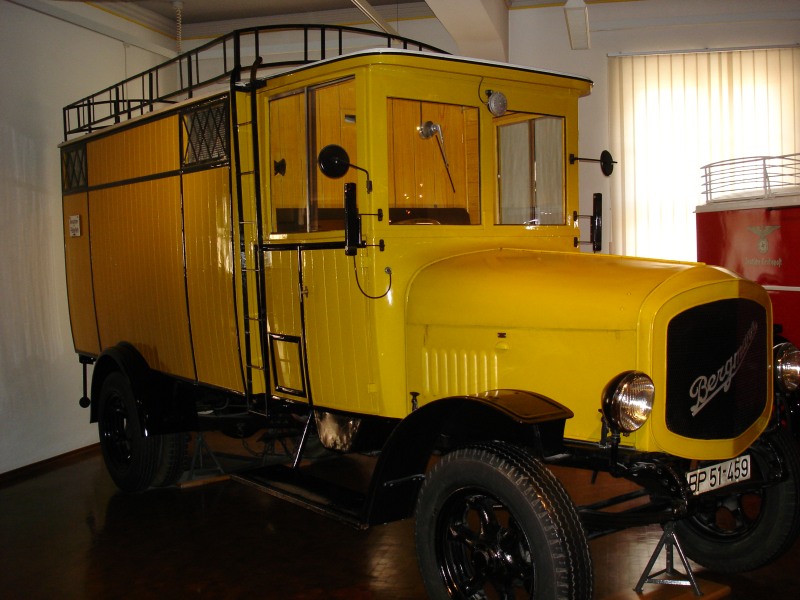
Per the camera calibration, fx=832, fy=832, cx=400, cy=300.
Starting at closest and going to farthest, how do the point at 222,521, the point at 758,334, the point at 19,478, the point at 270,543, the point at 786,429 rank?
the point at 758,334, the point at 786,429, the point at 270,543, the point at 222,521, the point at 19,478

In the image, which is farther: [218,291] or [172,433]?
[172,433]

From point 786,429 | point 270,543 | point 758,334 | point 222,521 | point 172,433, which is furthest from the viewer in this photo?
point 172,433

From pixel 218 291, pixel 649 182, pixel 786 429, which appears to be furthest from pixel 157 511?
pixel 649 182

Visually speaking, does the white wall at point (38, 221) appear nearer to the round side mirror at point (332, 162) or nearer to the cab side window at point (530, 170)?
the round side mirror at point (332, 162)

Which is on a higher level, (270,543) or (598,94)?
(598,94)

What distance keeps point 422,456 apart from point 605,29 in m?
5.94

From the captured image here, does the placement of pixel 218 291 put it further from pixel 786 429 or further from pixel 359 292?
pixel 786 429

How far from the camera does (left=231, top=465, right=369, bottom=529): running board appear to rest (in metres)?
3.53

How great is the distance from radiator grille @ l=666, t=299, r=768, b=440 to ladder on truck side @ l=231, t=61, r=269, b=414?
6.76ft

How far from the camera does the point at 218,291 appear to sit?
445 centimetres

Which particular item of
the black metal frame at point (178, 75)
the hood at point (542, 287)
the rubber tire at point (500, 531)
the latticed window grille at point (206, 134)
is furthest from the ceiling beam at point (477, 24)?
the rubber tire at point (500, 531)

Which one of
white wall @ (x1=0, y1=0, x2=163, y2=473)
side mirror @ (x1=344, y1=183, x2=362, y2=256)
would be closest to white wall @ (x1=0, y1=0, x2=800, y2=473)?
white wall @ (x1=0, y1=0, x2=163, y2=473)

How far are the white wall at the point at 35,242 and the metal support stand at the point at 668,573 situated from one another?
4.47m

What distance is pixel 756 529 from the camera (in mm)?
3621
